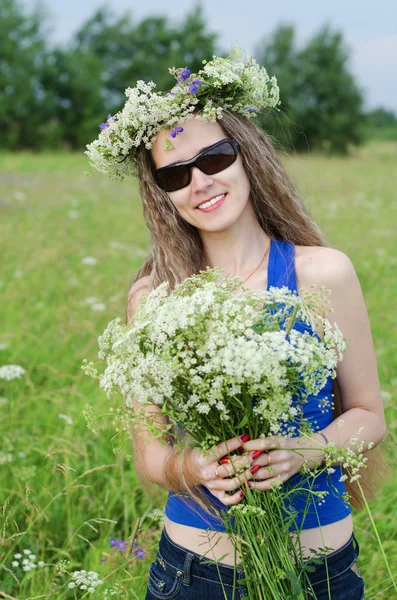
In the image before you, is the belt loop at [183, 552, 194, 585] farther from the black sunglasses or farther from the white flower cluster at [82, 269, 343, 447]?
the black sunglasses

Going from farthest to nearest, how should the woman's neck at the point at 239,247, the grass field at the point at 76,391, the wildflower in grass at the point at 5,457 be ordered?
the wildflower in grass at the point at 5,457, the grass field at the point at 76,391, the woman's neck at the point at 239,247

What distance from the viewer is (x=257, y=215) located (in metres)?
2.58

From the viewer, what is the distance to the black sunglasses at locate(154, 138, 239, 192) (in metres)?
2.32

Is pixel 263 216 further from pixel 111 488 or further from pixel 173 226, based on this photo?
pixel 111 488

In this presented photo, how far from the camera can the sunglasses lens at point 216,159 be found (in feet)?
7.61

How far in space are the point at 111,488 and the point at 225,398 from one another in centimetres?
219

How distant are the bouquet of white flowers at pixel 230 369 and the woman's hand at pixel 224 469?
0.11 ft

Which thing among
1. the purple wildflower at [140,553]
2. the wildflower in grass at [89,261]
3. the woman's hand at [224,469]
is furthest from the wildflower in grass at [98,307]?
the woman's hand at [224,469]

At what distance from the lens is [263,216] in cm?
257

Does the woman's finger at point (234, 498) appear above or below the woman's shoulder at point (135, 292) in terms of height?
below

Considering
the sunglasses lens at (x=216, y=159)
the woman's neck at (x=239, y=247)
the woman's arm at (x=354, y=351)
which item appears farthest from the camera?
the woman's neck at (x=239, y=247)

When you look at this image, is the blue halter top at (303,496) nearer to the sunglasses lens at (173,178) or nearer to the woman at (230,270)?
the woman at (230,270)

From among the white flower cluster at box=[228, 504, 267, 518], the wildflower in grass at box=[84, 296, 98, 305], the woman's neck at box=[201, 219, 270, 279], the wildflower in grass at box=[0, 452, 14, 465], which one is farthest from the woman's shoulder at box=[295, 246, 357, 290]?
the wildflower in grass at box=[84, 296, 98, 305]

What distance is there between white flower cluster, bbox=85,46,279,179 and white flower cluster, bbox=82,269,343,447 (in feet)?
2.82
